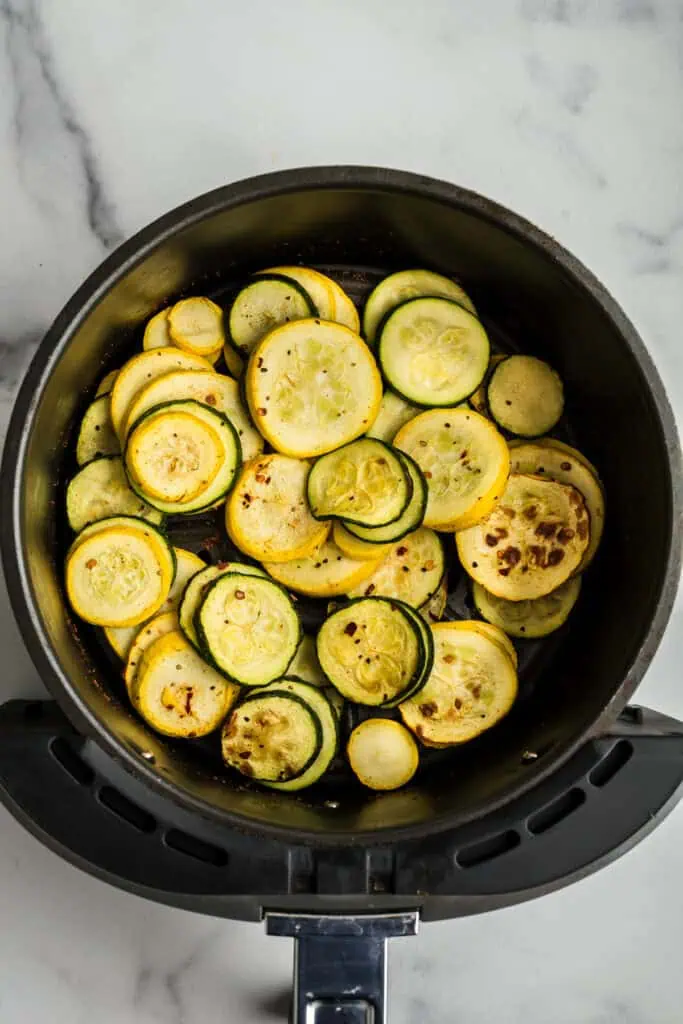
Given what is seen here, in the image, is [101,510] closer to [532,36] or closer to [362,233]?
[362,233]

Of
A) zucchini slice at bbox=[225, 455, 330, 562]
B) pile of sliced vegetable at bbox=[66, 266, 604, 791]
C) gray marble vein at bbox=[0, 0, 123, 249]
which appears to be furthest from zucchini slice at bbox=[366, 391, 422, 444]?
gray marble vein at bbox=[0, 0, 123, 249]

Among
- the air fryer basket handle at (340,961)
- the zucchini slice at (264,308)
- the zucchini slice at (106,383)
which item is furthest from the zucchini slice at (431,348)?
the air fryer basket handle at (340,961)

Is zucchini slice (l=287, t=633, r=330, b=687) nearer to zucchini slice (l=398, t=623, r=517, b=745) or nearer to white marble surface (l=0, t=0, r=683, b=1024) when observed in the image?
zucchini slice (l=398, t=623, r=517, b=745)

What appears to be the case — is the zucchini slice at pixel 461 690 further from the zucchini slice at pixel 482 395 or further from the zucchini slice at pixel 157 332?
the zucchini slice at pixel 157 332

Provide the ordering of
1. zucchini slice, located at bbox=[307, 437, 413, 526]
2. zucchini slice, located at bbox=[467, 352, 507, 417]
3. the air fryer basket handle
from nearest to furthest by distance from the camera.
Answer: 1. the air fryer basket handle
2. zucchini slice, located at bbox=[307, 437, 413, 526]
3. zucchini slice, located at bbox=[467, 352, 507, 417]

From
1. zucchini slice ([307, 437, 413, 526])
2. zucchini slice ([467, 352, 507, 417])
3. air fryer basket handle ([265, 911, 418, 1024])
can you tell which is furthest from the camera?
zucchini slice ([467, 352, 507, 417])

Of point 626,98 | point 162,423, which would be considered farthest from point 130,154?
point 626,98

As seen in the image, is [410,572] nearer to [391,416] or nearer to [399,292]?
[391,416]
